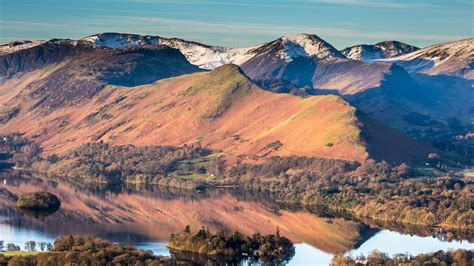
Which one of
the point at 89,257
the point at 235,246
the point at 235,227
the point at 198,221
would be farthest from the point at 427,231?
the point at 89,257

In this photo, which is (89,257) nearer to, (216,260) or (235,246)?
(216,260)

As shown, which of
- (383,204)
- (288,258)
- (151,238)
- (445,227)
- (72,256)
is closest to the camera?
(72,256)

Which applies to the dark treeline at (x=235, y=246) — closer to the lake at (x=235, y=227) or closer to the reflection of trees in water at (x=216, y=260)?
the reflection of trees in water at (x=216, y=260)

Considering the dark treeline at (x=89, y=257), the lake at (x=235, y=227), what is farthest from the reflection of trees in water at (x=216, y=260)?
the dark treeline at (x=89, y=257)

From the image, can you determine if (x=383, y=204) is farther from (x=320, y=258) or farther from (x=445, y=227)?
(x=320, y=258)

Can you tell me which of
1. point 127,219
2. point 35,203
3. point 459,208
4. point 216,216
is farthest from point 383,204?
point 35,203

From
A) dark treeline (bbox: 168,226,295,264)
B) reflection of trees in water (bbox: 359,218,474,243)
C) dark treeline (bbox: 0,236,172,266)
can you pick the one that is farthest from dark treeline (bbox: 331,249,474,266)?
dark treeline (bbox: 0,236,172,266)
